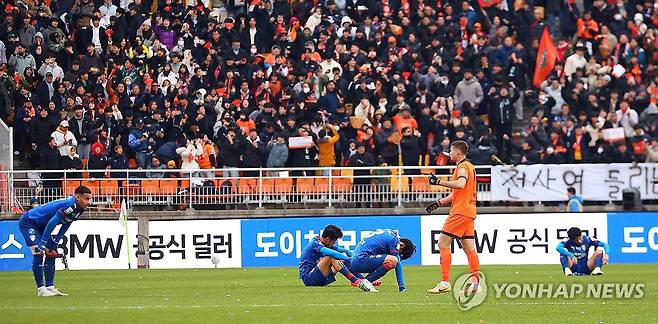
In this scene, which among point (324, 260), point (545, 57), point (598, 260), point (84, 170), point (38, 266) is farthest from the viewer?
point (545, 57)

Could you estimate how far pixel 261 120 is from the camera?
3225cm

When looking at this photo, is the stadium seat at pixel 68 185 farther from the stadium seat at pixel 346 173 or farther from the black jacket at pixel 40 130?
the stadium seat at pixel 346 173

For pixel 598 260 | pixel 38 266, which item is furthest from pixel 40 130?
pixel 598 260

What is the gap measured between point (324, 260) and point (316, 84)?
42.2 ft

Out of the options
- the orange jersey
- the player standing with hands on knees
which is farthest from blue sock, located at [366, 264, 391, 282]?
the orange jersey

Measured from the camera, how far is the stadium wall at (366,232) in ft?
98.7

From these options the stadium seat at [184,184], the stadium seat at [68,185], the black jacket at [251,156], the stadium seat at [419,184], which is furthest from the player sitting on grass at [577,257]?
the stadium seat at [68,185]

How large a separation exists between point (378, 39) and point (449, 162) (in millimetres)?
4218

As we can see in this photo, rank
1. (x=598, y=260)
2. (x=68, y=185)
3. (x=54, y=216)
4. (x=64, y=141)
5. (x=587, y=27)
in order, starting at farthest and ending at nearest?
(x=587, y=27) < (x=64, y=141) < (x=68, y=185) < (x=598, y=260) < (x=54, y=216)

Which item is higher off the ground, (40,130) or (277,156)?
(40,130)

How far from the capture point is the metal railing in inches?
1206

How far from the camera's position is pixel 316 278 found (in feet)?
69.5

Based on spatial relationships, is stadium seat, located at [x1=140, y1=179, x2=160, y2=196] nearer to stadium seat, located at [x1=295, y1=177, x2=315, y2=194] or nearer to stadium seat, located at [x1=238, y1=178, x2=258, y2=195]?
stadium seat, located at [x1=238, y1=178, x2=258, y2=195]

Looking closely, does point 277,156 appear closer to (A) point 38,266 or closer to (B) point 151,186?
(B) point 151,186
